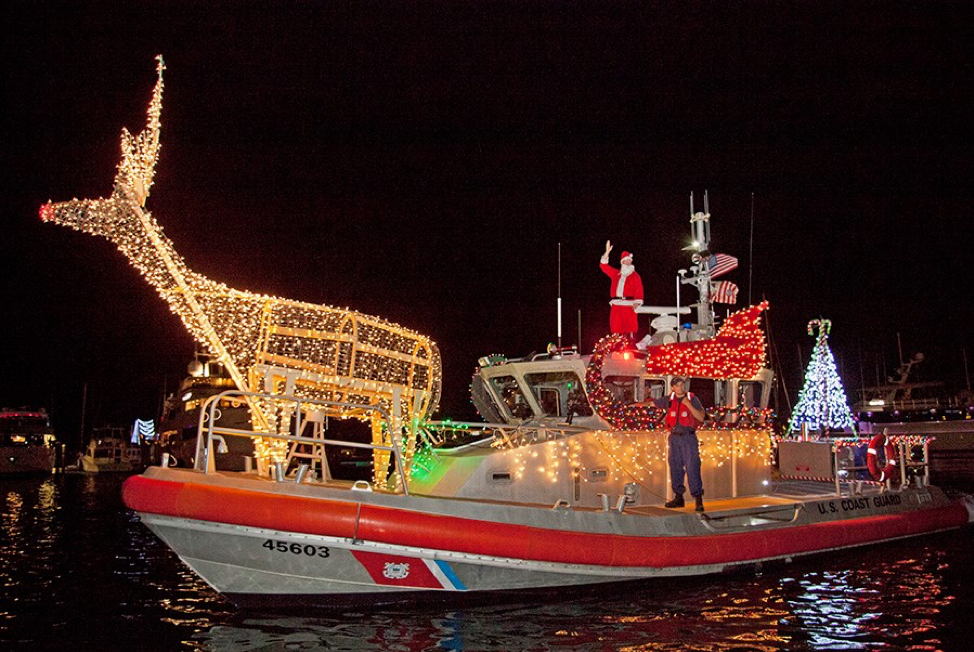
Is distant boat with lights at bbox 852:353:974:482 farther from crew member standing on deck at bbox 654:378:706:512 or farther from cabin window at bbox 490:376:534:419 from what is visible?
cabin window at bbox 490:376:534:419

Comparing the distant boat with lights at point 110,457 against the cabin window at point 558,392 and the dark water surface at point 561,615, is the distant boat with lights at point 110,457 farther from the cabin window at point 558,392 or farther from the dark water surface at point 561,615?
the cabin window at point 558,392

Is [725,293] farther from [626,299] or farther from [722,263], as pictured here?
[626,299]

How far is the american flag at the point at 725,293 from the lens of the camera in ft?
38.7

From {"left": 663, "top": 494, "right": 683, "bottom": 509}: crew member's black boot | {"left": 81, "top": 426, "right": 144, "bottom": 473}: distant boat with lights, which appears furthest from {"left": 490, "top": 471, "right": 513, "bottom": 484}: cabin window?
{"left": 81, "top": 426, "right": 144, "bottom": 473}: distant boat with lights

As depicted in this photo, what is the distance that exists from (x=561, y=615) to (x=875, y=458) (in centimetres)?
749

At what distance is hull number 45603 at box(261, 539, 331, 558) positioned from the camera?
7.41 metres

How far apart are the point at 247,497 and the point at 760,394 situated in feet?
24.7

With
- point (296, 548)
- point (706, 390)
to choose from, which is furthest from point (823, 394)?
point (296, 548)

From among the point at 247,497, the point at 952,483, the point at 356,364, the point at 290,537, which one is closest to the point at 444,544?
the point at 290,537

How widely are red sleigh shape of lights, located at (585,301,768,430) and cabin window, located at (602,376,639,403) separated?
0.66ft

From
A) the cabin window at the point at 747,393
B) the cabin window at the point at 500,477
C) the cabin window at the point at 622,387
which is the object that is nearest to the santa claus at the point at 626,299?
the cabin window at the point at 622,387

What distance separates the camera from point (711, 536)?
355 inches

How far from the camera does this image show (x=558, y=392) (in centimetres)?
1029

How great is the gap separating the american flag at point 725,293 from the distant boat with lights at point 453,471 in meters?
0.31
